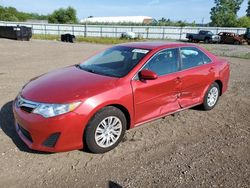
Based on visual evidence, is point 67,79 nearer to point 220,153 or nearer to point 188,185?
point 188,185

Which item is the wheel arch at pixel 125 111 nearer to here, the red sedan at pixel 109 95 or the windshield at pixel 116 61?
the red sedan at pixel 109 95

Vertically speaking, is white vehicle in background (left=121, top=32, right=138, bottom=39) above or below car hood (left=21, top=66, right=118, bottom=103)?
below

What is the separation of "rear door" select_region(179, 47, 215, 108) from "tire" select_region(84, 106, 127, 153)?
1.43 meters

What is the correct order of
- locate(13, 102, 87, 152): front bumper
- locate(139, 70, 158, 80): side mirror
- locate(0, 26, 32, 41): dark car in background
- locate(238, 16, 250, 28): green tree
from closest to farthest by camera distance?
1. locate(13, 102, 87, 152): front bumper
2. locate(139, 70, 158, 80): side mirror
3. locate(0, 26, 32, 41): dark car in background
4. locate(238, 16, 250, 28): green tree

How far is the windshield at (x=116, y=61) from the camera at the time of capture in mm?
4031

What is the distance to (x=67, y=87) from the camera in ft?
11.7

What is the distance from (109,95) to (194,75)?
77.3 inches

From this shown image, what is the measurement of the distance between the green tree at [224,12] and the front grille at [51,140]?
227 ft

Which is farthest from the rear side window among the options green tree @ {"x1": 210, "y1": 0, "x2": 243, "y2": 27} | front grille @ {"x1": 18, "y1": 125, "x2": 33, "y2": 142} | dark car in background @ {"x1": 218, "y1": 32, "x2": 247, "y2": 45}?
green tree @ {"x1": 210, "y1": 0, "x2": 243, "y2": 27}

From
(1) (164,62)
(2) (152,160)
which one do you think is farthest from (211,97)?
(2) (152,160)

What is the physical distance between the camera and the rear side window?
469 centimetres

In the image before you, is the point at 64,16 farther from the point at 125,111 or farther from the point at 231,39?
the point at 125,111

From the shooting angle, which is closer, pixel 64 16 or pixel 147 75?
pixel 147 75

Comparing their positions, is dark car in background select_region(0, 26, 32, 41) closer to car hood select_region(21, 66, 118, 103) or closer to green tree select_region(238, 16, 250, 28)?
car hood select_region(21, 66, 118, 103)
